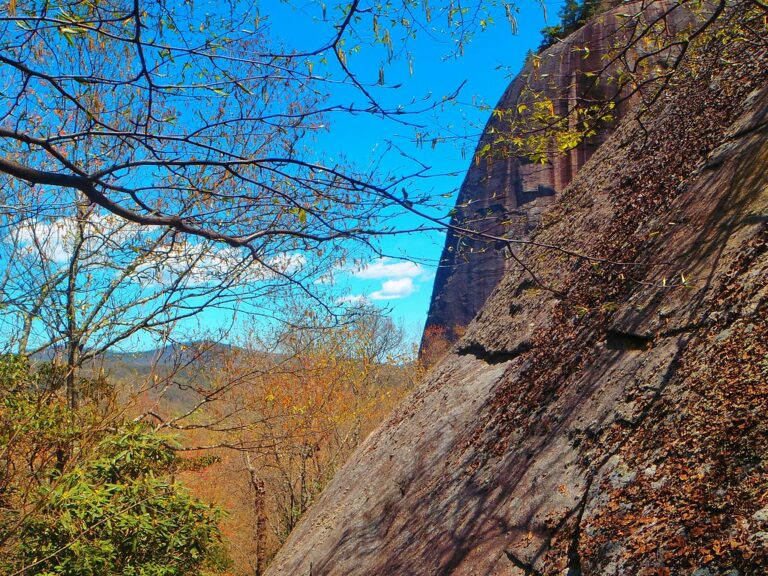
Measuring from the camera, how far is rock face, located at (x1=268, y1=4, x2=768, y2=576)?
1943mm

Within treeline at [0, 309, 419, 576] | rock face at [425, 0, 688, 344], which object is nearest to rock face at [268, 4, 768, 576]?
rock face at [425, 0, 688, 344]

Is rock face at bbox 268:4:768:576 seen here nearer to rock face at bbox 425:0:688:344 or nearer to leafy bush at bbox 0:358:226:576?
rock face at bbox 425:0:688:344

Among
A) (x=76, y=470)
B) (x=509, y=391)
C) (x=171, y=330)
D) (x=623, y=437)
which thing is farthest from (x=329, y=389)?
(x=623, y=437)

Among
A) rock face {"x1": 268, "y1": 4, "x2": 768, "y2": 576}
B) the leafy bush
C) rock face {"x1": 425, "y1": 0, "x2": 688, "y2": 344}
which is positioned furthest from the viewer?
rock face {"x1": 425, "y1": 0, "x2": 688, "y2": 344}

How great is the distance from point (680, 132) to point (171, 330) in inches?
284

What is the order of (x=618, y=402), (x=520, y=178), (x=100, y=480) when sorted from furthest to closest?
(x=520, y=178), (x=100, y=480), (x=618, y=402)

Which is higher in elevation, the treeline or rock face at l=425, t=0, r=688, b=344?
rock face at l=425, t=0, r=688, b=344

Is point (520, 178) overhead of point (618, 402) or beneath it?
overhead

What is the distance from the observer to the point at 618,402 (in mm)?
2646

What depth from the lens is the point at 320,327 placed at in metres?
5.08

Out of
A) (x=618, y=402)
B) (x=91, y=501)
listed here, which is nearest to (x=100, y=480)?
(x=91, y=501)

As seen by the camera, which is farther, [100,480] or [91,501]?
[100,480]

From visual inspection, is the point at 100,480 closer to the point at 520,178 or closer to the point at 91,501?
the point at 91,501

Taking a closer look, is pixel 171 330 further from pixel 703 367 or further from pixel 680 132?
pixel 703 367
